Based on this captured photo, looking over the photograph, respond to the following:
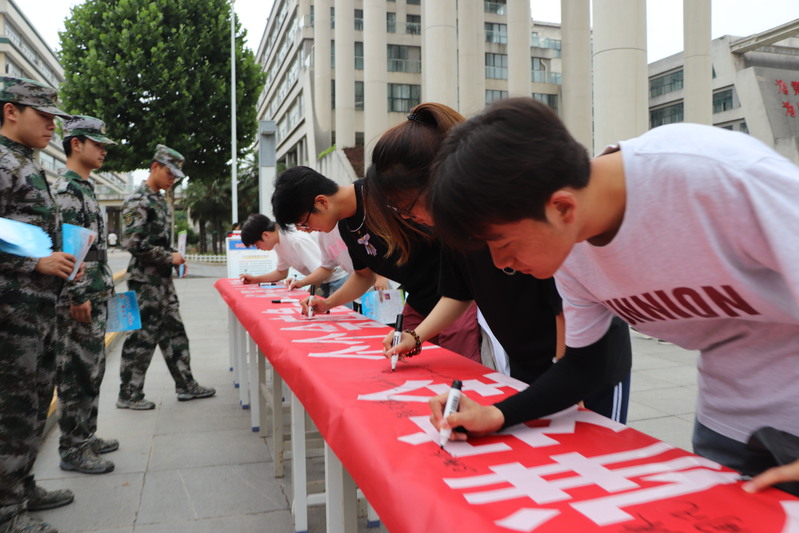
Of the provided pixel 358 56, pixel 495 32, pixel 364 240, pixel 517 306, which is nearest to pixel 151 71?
pixel 364 240

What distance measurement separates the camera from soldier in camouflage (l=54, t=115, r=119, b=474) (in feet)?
10.4

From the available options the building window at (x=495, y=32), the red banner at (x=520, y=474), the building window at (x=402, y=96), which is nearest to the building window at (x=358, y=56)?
the building window at (x=402, y=96)

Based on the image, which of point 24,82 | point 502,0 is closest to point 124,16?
point 24,82

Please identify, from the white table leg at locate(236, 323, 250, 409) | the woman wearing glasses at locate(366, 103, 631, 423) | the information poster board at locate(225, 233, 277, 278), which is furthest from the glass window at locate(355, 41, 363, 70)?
the woman wearing glasses at locate(366, 103, 631, 423)

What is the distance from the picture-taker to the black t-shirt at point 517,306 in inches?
68.9

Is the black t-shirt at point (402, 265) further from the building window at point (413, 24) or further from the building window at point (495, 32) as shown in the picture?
the building window at point (495, 32)

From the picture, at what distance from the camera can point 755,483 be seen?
88 centimetres

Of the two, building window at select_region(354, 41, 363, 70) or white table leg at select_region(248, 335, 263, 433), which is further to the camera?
building window at select_region(354, 41, 363, 70)

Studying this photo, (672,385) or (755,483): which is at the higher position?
(755,483)

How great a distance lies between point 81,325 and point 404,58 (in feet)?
93.0

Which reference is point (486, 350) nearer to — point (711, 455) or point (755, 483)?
point (711, 455)

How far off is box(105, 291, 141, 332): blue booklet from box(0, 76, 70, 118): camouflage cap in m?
1.22

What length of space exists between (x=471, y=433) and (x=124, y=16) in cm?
1743

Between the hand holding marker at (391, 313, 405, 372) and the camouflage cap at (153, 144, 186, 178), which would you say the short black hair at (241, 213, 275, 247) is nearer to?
the camouflage cap at (153, 144, 186, 178)
